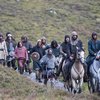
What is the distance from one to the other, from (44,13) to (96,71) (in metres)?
28.0

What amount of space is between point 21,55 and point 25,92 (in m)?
6.29

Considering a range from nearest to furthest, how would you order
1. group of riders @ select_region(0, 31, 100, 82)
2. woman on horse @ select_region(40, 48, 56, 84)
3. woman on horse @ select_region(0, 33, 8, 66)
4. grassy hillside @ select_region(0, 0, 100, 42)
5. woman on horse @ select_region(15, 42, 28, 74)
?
group of riders @ select_region(0, 31, 100, 82), woman on horse @ select_region(40, 48, 56, 84), woman on horse @ select_region(15, 42, 28, 74), woman on horse @ select_region(0, 33, 8, 66), grassy hillside @ select_region(0, 0, 100, 42)

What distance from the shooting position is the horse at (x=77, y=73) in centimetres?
1566

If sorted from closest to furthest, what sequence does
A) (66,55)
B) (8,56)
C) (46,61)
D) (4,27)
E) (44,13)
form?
(66,55), (46,61), (8,56), (4,27), (44,13)

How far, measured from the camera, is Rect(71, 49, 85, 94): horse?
1566 cm

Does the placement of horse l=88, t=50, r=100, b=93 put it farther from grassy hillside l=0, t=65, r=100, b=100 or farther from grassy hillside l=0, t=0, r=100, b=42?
grassy hillside l=0, t=0, r=100, b=42

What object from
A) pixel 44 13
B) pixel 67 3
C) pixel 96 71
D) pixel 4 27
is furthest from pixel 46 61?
pixel 67 3

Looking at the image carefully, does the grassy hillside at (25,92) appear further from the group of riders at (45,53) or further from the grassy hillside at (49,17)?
the grassy hillside at (49,17)

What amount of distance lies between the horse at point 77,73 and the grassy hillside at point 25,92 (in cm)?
124

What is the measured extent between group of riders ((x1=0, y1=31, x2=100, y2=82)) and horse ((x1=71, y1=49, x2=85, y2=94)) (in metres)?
0.14

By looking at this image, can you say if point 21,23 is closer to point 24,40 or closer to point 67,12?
point 67,12

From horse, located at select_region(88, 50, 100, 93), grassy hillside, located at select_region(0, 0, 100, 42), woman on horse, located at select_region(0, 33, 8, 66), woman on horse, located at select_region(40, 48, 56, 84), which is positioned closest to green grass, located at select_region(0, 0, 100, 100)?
grassy hillside, located at select_region(0, 0, 100, 42)

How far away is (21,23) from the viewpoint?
129 ft

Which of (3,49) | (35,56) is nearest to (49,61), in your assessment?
(35,56)
